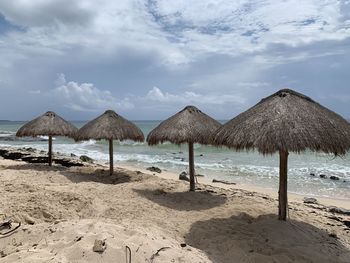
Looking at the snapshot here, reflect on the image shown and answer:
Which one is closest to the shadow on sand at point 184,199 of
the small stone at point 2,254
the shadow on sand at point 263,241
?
the shadow on sand at point 263,241

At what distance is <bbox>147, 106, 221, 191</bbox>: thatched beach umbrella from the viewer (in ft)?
25.2

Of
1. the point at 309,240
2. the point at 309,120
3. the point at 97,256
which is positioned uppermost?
the point at 309,120

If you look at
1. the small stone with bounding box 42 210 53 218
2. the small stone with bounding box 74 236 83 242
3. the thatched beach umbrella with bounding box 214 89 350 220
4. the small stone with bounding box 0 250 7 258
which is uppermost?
the thatched beach umbrella with bounding box 214 89 350 220

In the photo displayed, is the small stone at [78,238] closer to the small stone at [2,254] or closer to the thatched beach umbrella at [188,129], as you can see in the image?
the small stone at [2,254]

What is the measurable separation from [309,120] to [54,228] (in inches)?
153

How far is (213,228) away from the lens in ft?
18.8

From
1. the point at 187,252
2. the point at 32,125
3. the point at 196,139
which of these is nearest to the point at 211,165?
the point at 32,125

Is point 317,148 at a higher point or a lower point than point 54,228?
higher

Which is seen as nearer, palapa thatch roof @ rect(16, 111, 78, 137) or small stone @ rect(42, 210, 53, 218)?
small stone @ rect(42, 210, 53, 218)

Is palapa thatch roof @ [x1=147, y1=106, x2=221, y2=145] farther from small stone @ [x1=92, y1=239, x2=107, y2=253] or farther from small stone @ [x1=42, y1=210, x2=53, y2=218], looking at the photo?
small stone @ [x1=92, y1=239, x2=107, y2=253]

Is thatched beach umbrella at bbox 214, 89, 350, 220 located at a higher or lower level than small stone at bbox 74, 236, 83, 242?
higher

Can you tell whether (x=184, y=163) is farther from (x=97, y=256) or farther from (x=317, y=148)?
(x=97, y=256)

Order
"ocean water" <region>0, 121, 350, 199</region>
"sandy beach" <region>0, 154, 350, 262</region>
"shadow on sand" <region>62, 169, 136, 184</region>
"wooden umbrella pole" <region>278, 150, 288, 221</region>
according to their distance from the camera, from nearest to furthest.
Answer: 1. "sandy beach" <region>0, 154, 350, 262</region>
2. "wooden umbrella pole" <region>278, 150, 288, 221</region>
3. "shadow on sand" <region>62, 169, 136, 184</region>
4. "ocean water" <region>0, 121, 350, 199</region>

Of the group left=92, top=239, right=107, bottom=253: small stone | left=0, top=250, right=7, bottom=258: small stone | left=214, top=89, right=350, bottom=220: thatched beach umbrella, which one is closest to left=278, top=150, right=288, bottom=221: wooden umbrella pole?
left=214, top=89, right=350, bottom=220: thatched beach umbrella
